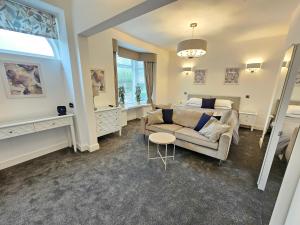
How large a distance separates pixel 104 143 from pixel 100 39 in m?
2.57

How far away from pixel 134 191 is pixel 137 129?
249cm

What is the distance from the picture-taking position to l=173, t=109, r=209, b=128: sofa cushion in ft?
10.0

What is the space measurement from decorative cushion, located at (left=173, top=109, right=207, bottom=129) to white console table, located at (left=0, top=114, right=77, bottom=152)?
234 centimetres

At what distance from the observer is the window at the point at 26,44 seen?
6.88ft

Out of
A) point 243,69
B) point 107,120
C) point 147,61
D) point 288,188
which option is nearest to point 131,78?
point 147,61

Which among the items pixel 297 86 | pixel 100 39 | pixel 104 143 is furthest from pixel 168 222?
pixel 100 39

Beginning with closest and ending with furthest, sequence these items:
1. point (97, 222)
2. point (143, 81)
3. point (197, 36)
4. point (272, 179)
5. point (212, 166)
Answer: point (97, 222), point (272, 179), point (212, 166), point (197, 36), point (143, 81)

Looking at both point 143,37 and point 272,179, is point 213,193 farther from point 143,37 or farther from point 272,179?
point 143,37

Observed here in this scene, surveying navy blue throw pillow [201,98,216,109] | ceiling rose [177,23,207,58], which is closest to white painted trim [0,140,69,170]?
ceiling rose [177,23,207,58]

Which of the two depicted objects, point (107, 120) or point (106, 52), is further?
point (106, 52)

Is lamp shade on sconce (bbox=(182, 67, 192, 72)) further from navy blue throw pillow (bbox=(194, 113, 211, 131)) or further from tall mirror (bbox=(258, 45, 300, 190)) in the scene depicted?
tall mirror (bbox=(258, 45, 300, 190))

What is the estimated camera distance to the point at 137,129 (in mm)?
4215

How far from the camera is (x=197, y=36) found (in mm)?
3879

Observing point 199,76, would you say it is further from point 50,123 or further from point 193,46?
point 50,123
